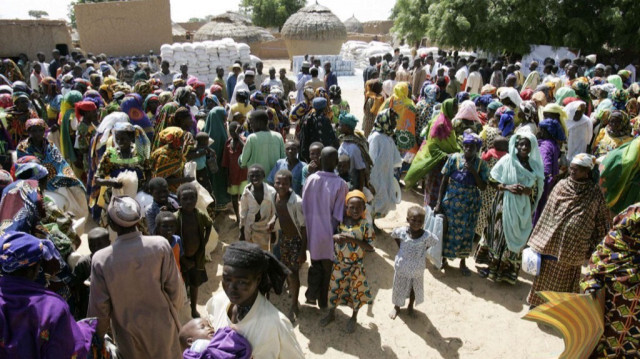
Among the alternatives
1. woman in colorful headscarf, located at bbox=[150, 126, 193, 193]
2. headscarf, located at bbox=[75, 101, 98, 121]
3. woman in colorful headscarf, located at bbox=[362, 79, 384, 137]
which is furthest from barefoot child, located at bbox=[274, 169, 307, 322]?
woman in colorful headscarf, located at bbox=[362, 79, 384, 137]

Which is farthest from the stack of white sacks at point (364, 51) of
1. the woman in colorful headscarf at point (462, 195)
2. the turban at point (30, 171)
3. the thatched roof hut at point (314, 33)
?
the turban at point (30, 171)

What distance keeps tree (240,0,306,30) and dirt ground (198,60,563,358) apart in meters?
42.7

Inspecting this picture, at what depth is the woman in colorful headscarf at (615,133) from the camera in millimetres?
6074

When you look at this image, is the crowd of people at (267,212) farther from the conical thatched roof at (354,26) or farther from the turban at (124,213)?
the conical thatched roof at (354,26)

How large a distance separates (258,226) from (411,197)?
12.9 ft

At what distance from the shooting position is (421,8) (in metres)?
20.6

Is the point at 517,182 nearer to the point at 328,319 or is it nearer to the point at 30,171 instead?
the point at 328,319

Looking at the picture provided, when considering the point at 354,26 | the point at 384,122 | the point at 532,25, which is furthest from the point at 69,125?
the point at 354,26

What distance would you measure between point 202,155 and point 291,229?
1.78 m

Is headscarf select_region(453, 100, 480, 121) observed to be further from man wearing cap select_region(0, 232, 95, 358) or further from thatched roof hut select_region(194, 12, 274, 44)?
thatched roof hut select_region(194, 12, 274, 44)

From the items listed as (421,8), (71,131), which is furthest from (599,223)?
(421,8)

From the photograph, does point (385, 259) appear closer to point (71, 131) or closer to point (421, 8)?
point (71, 131)

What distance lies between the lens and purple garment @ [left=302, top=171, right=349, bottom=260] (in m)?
4.31

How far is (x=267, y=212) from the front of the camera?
4.77 m
